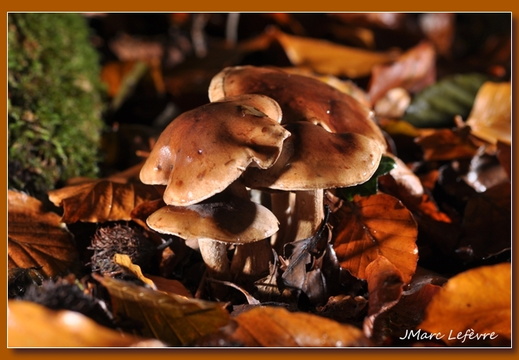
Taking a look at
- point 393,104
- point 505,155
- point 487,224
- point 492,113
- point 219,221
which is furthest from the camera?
point 393,104

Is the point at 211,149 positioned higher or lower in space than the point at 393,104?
higher

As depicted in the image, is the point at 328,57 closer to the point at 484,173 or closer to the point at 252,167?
the point at 484,173

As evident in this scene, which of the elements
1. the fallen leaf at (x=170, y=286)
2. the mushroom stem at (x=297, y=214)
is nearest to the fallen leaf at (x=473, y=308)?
the mushroom stem at (x=297, y=214)

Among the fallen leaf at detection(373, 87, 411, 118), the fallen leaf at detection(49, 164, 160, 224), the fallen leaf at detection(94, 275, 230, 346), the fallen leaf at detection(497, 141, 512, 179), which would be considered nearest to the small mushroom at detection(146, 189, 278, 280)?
the fallen leaf at detection(94, 275, 230, 346)

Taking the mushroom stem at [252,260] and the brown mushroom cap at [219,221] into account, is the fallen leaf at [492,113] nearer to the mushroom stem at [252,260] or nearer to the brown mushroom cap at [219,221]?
the mushroom stem at [252,260]

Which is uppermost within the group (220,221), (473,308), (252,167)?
(252,167)

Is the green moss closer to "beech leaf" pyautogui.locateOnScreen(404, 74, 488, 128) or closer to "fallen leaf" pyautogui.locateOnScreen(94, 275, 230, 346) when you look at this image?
"fallen leaf" pyautogui.locateOnScreen(94, 275, 230, 346)

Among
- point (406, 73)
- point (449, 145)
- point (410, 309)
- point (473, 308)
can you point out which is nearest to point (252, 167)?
point (410, 309)
